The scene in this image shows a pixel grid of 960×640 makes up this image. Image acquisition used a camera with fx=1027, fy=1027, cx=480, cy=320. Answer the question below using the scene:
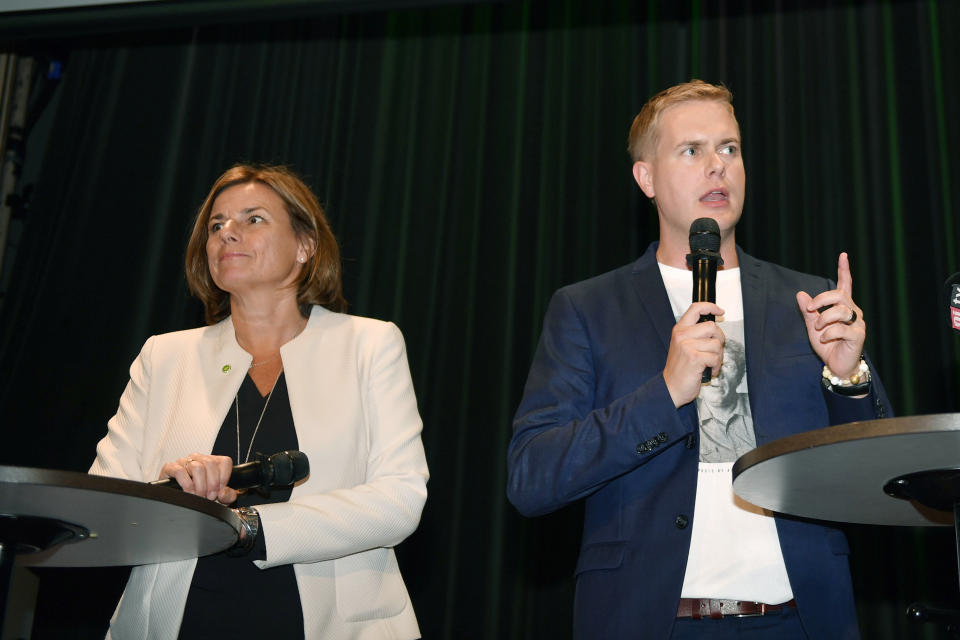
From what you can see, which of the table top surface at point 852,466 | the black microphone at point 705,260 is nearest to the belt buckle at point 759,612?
the table top surface at point 852,466

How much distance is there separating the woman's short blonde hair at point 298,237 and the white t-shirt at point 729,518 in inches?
42.6

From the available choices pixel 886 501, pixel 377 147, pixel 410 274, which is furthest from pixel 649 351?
pixel 377 147

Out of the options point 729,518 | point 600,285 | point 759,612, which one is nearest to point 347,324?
point 600,285

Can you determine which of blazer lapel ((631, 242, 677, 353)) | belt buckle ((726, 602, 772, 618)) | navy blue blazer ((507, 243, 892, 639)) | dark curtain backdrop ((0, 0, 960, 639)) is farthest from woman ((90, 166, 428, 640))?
dark curtain backdrop ((0, 0, 960, 639))

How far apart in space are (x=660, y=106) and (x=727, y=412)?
2.67ft

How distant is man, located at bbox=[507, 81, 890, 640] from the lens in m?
1.82

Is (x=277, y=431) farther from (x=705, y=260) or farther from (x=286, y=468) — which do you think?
(x=705, y=260)

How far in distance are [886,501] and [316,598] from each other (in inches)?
44.4

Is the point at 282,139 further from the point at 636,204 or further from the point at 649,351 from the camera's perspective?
the point at 649,351

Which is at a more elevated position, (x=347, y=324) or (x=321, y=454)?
(x=347, y=324)

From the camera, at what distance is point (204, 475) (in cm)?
184

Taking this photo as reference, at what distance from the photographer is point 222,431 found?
7.63 ft

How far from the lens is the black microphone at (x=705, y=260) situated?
1869mm

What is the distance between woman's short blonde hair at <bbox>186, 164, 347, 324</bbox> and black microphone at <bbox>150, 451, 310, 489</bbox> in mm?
830
